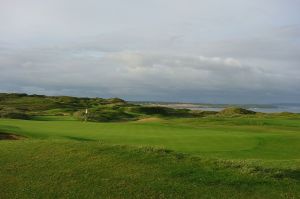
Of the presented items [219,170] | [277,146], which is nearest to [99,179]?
[219,170]

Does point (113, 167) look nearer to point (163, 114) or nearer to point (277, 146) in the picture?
point (277, 146)

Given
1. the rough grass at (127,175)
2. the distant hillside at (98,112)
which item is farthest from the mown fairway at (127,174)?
the distant hillside at (98,112)

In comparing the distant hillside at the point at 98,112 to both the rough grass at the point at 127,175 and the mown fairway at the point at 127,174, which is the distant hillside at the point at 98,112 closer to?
the mown fairway at the point at 127,174

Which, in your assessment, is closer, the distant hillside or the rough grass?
the rough grass

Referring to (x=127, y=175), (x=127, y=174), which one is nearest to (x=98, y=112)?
(x=127, y=174)

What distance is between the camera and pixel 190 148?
23984 mm

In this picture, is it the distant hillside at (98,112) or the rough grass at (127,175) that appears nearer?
the rough grass at (127,175)

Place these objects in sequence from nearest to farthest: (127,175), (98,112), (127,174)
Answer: (127,175) < (127,174) < (98,112)

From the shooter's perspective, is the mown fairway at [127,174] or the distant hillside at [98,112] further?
the distant hillside at [98,112]

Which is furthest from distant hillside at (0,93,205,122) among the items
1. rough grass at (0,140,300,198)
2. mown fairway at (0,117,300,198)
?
rough grass at (0,140,300,198)

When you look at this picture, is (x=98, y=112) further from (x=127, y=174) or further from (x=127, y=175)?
(x=127, y=175)

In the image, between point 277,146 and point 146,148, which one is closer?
point 146,148

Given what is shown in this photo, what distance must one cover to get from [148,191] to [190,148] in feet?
36.2

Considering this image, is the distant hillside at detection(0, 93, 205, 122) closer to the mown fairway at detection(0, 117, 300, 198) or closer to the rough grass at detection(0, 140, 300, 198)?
the mown fairway at detection(0, 117, 300, 198)
